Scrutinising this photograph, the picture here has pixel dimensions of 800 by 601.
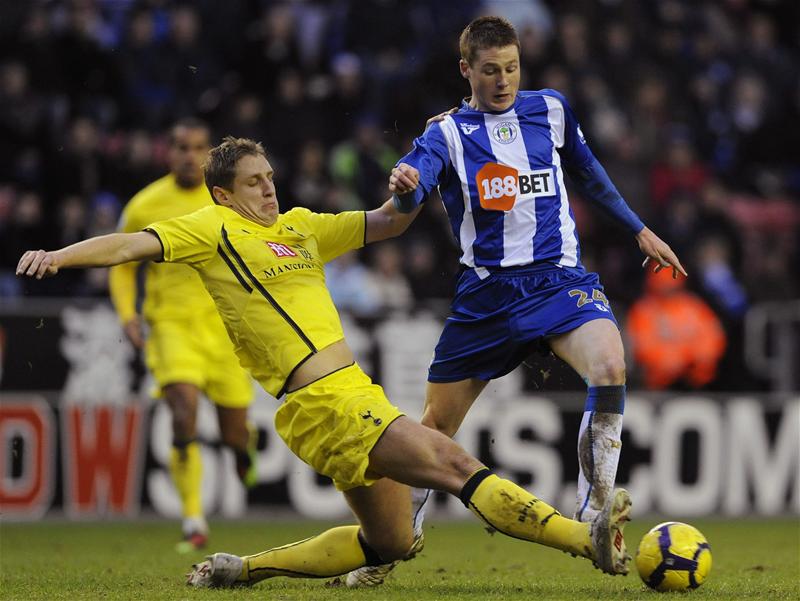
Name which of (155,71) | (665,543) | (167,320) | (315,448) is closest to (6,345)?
(167,320)

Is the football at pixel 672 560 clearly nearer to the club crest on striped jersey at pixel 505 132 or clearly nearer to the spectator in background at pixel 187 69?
the club crest on striped jersey at pixel 505 132

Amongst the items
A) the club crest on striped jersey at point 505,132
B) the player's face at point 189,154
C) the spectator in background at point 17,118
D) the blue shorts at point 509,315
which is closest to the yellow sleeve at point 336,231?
the blue shorts at point 509,315

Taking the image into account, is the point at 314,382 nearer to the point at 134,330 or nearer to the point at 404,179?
the point at 404,179

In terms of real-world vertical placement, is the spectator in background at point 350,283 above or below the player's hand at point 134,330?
above

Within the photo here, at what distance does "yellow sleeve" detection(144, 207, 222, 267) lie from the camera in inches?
249

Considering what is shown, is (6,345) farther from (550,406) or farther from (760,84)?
(760,84)

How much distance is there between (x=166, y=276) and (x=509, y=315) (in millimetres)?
3862

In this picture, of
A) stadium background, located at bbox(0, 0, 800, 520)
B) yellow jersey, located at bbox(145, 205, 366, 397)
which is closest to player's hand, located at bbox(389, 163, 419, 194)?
yellow jersey, located at bbox(145, 205, 366, 397)

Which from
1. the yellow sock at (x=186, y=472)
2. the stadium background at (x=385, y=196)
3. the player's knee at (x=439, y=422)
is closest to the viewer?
the player's knee at (x=439, y=422)

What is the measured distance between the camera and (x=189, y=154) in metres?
10.1

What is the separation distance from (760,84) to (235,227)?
1168 centimetres

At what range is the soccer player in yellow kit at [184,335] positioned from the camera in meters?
10.0

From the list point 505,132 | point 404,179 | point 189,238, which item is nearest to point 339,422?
point 189,238

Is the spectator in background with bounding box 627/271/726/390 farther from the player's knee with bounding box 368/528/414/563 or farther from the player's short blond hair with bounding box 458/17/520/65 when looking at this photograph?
the player's knee with bounding box 368/528/414/563
